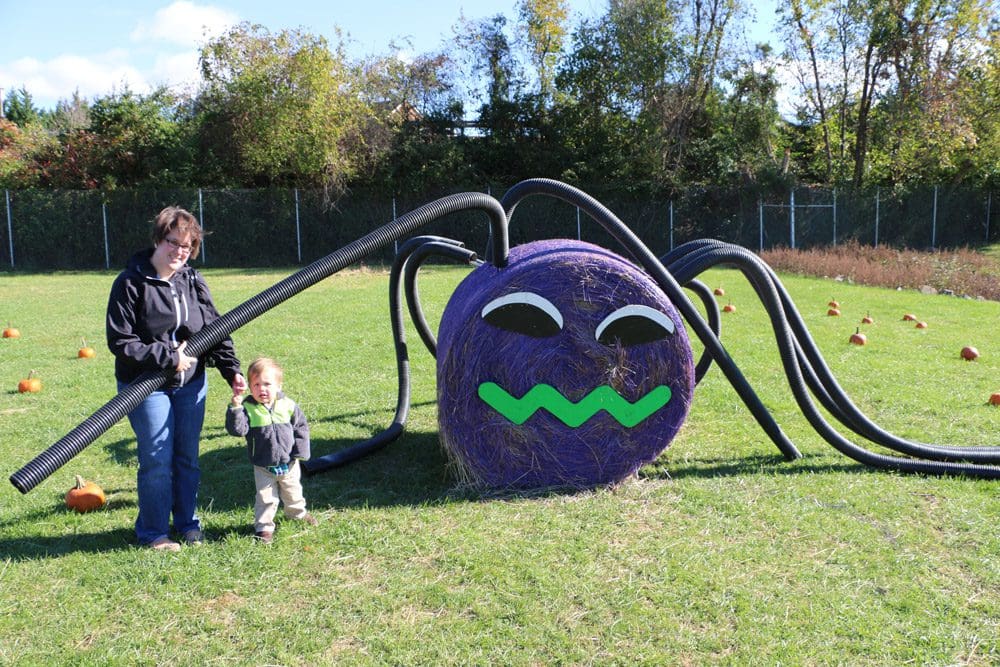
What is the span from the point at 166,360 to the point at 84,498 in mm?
1362

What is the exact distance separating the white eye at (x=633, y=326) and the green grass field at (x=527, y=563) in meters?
0.89

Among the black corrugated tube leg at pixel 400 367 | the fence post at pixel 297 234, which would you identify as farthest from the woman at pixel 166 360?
the fence post at pixel 297 234

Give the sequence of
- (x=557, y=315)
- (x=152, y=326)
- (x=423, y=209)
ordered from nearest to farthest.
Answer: (x=152, y=326), (x=423, y=209), (x=557, y=315)

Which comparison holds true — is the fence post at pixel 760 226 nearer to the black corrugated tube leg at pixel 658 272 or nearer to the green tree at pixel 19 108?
the black corrugated tube leg at pixel 658 272

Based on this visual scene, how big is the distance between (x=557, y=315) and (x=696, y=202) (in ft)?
73.8

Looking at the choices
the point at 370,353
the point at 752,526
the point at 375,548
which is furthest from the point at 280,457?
the point at 370,353

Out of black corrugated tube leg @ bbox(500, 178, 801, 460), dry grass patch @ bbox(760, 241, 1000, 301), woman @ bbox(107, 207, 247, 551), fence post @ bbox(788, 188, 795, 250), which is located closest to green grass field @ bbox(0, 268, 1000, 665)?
woman @ bbox(107, 207, 247, 551)

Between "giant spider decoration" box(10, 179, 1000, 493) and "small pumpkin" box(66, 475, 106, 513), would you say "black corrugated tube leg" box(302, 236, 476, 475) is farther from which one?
"small pumpkin" box(66, 475, 106, 513)

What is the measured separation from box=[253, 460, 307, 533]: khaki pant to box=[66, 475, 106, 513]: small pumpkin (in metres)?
1.04

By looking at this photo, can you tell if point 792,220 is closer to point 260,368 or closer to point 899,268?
point 899,268

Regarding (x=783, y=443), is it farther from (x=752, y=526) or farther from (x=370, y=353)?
(x=370, y=353)

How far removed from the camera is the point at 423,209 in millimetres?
4066

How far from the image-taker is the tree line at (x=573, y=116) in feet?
81.5

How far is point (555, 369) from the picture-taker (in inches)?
175
